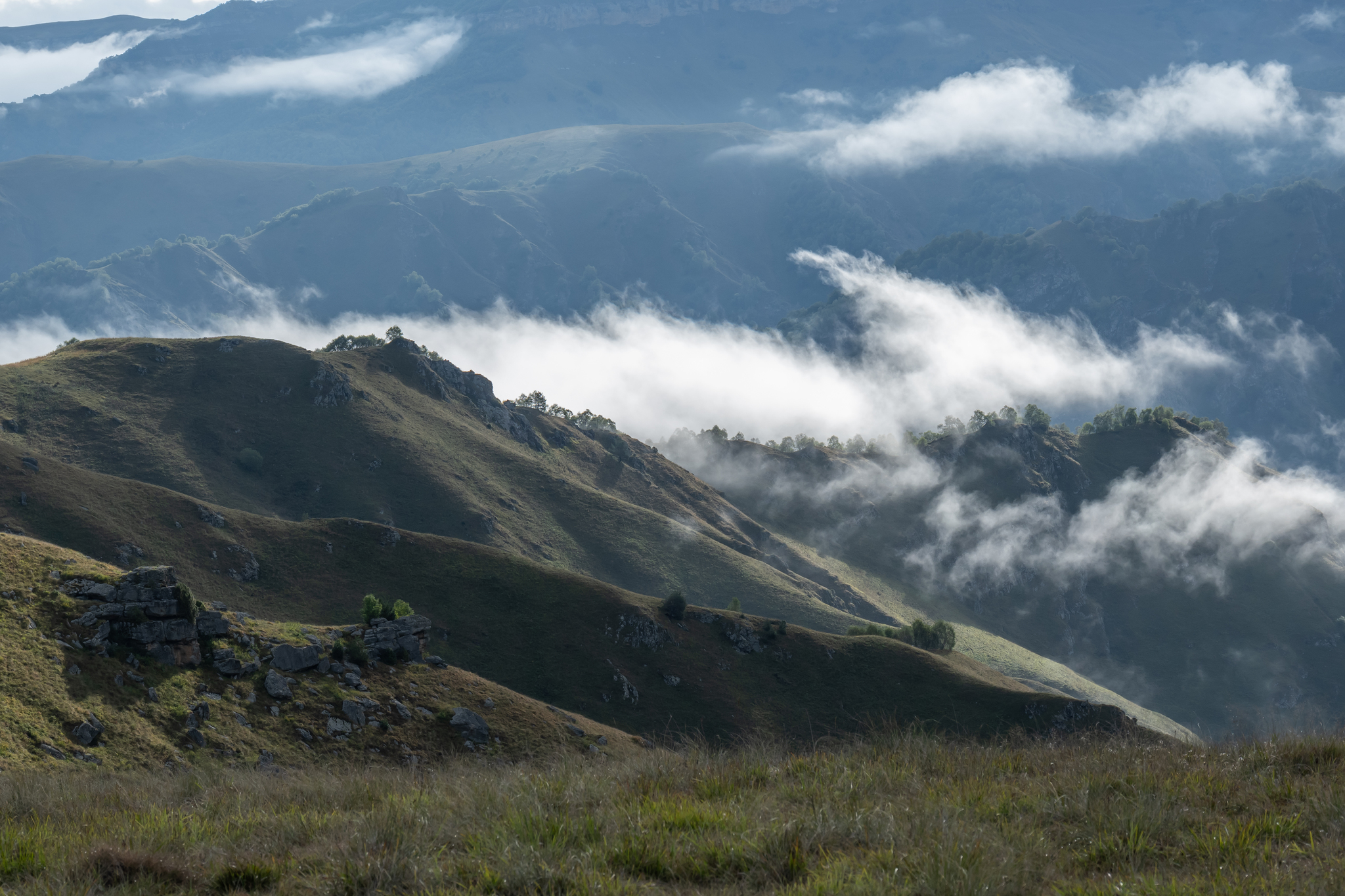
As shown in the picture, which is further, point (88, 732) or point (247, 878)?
point (88, 732)

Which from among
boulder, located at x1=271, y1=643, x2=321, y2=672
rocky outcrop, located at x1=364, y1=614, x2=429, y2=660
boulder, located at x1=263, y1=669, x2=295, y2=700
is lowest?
boulder, located at x1=263, y1=669, x2=295, y2=700

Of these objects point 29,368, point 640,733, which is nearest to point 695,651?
point 640,733

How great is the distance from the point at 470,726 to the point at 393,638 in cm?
1024

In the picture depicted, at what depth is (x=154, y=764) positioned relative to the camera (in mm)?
44156

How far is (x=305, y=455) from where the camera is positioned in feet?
569

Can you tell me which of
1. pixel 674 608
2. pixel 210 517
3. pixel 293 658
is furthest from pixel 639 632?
pixel 210 517

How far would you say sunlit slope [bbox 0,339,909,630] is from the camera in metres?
153

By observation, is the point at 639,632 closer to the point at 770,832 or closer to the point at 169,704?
the point at 169,704

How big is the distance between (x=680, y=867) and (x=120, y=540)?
Answer: 110 meters

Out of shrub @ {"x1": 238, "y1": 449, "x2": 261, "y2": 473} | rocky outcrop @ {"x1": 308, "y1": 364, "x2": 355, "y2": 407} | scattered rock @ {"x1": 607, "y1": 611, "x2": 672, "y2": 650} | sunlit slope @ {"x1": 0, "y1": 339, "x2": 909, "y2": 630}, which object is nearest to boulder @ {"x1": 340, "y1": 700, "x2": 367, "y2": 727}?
scattered rock @ {"x1": 607, "y1": 611, "x2": 672, "y2": 650}

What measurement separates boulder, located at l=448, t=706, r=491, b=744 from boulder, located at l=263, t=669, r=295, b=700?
10.7m

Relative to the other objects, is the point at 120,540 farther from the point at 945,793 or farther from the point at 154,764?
the point at 945,793

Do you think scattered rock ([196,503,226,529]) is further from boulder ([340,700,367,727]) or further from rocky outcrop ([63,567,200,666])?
boulder ([340,700,367,727])

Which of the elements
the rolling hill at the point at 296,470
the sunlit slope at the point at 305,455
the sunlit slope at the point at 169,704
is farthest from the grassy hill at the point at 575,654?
the sunlit slope at the point at 305,455
